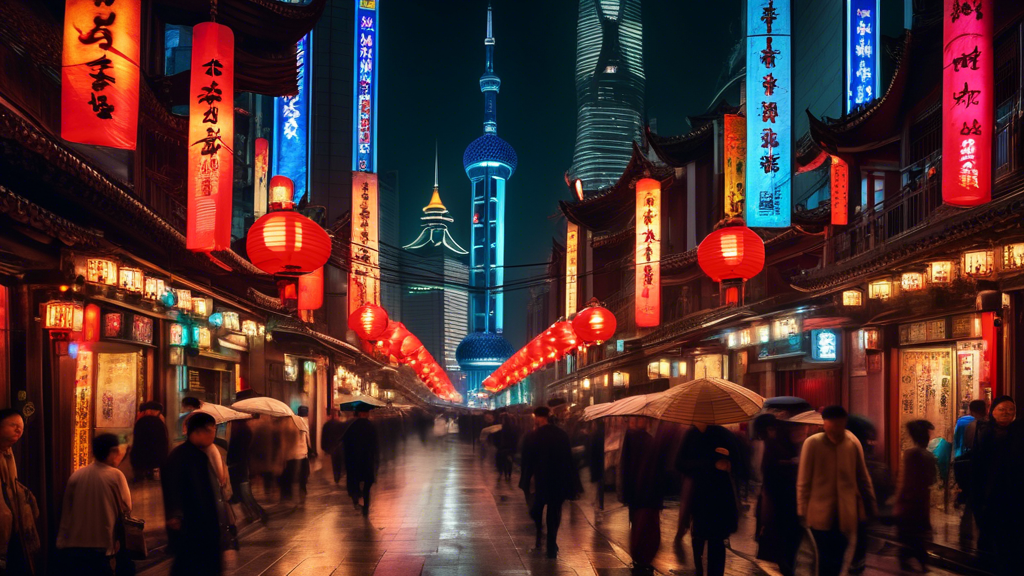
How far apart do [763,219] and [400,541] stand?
32.3 feet

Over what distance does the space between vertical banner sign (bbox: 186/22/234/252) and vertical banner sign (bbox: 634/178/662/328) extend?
13.8 m

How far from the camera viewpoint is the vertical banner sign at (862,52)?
19.0 m

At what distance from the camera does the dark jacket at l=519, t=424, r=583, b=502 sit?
Result: 11.8 meters

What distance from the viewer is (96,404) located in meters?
15.1

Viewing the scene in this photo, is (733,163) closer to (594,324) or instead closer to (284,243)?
(594,324)

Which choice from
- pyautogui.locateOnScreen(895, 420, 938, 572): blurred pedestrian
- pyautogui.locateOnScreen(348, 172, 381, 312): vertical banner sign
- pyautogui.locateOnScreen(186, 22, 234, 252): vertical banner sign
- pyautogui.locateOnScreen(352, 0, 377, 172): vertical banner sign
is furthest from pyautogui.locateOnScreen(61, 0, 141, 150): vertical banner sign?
pyautogui.locateOnScreen(352, 0, 377, 172): vertical banner sign

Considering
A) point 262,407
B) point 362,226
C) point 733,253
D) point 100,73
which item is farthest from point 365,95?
point 100,73

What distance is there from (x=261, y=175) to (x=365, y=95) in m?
5.65

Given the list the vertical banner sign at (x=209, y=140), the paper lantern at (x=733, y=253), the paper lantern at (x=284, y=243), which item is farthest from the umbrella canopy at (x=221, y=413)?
the paper lantern at (x=733, y=253)

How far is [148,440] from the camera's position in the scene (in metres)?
13.2

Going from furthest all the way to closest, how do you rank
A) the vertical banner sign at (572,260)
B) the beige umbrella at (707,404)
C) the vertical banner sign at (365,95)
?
the vertical banner sign at (572,260) < the vertical banner sign at (365,95) < the beige umbrella at (707,404)

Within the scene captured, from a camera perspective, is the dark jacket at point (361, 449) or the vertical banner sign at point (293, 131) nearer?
the dark jacket at point (361, 449)

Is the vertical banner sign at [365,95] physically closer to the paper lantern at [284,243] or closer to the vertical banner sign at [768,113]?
the vertical banner sign at [768,113]

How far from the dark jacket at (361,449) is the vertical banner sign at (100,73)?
7.34 metres
